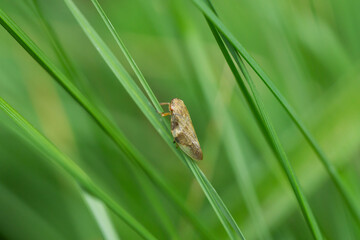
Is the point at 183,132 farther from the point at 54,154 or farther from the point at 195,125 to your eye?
the point at 54,154

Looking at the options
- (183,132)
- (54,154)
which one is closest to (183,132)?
(183,132)

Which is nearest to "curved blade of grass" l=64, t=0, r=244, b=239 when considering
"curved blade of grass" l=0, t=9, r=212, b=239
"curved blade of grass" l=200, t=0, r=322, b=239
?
"curved blade of grass" l=0, t=9, r=212, b=239

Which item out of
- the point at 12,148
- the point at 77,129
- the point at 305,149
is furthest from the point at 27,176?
the point at 305,149

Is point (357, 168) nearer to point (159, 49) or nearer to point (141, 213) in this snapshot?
point (141, 213)

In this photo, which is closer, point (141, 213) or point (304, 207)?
point (304, 207)

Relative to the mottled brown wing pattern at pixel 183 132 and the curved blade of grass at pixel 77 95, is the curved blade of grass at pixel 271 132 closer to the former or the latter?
the curved blade of grass at pixel 77 95

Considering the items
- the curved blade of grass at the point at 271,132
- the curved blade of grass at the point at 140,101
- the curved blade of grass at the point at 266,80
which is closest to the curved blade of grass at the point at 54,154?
the curved blade of grass at the point at 140,101
